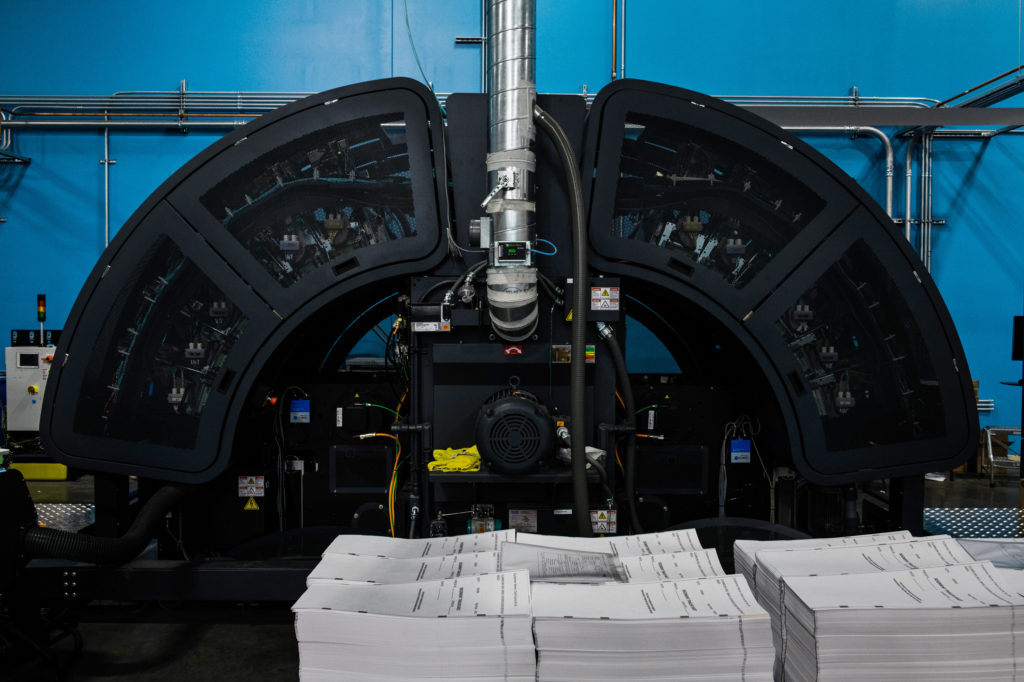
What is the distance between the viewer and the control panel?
7.00 metres

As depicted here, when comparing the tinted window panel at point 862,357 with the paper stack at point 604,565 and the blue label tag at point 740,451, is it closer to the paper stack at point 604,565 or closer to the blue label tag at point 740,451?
the blue label tag at point 740,451

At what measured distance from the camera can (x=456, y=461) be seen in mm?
2688

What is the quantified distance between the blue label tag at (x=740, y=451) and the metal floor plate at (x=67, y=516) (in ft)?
9.67

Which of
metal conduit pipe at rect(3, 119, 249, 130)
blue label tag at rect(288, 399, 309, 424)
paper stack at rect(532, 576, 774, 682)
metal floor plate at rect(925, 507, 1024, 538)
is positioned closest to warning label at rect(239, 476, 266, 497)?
blue label tag at rect(288, 399, 309, 424)

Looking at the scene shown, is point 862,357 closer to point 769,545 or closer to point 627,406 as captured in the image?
point 627,406

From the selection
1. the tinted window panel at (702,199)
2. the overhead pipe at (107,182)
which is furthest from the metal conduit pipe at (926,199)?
the overhead pipe at (107,182)

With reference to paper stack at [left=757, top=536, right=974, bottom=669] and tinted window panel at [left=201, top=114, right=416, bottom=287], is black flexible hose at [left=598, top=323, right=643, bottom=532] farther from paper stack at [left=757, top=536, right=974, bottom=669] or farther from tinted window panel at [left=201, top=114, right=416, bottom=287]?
paper stack at [left=757, top=536, right=974, bottom=669]

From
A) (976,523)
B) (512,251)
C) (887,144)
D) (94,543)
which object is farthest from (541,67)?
(94,543)

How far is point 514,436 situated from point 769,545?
1094 mm

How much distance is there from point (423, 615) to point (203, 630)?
2.44 meters

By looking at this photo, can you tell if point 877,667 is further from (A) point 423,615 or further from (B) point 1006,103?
(B) point 1006,103

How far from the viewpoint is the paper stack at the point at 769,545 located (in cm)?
162

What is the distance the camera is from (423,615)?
4.20 feet

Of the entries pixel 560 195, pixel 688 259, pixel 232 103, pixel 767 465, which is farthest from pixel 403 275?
pixel 232 103
